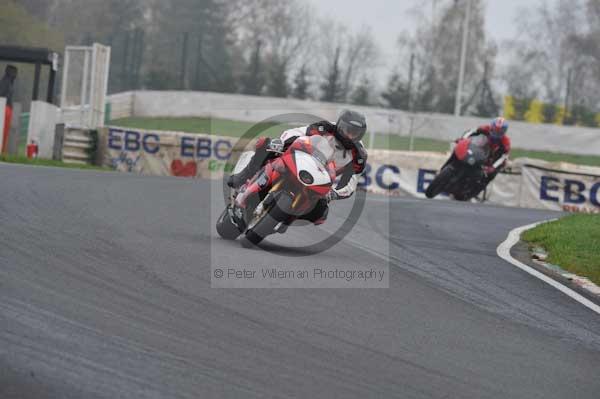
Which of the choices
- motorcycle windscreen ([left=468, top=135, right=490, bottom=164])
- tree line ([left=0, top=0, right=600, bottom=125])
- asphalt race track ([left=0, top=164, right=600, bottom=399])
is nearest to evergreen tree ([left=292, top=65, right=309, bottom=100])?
tree line ([left=0, top=0, right=600, bottom=125])

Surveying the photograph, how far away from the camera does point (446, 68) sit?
5281cm

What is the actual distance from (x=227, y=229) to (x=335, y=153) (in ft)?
4.27

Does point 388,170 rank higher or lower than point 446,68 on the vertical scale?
lower

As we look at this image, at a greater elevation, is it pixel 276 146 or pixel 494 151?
pixel 494 151

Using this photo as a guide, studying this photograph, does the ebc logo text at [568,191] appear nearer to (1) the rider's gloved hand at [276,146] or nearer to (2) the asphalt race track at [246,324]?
(2) the asphalt race track at [246,324]

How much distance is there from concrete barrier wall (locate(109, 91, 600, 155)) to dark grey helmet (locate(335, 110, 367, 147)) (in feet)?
58.8

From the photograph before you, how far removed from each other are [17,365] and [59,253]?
9.38 feet

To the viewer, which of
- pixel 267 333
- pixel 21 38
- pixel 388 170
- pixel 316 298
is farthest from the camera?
pixel 21 38

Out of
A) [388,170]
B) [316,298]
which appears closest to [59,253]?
[316,298]

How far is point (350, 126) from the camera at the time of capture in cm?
859

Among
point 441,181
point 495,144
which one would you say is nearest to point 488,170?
point 495,144

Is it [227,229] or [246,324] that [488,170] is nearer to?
[227,229]

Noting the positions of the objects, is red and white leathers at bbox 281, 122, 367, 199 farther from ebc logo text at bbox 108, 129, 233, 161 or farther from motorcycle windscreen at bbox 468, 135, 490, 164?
ebc logo text at bbox 108, 129, 233, 161

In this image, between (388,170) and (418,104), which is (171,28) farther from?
(388,170)
